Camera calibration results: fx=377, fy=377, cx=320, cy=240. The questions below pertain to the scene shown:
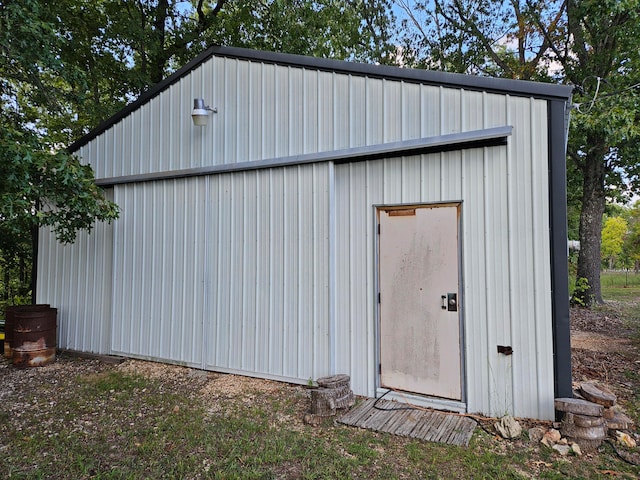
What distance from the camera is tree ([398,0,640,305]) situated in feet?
23.5

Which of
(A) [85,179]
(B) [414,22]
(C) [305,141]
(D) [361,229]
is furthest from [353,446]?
(B) [414,22]

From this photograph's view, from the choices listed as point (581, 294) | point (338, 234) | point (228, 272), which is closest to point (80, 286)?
point (228, 272)

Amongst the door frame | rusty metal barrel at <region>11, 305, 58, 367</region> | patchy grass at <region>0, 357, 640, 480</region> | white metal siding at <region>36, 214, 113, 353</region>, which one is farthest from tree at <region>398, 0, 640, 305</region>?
rusty metal barrel at <region>11, 305, 58, 367</region>

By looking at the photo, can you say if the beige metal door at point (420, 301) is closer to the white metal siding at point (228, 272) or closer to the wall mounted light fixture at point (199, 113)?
the white metal siding at point (228, 272)

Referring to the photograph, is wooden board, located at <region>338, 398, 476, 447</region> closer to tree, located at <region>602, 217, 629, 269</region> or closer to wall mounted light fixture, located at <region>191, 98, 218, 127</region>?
wall mounted light fixture, located at <region>191, 98, 218, 127</region>

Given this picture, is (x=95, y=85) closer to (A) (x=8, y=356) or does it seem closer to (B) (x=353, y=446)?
(A) (x=8, y=356)

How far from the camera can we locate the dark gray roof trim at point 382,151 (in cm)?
336

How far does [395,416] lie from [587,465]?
1.41 metres

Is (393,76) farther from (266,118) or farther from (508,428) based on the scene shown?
(508,428)

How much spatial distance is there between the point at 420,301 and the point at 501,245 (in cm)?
90

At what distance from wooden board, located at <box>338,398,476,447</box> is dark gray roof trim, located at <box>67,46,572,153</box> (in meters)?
2.87

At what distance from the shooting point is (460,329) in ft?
11.4

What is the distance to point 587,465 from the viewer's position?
258 cm

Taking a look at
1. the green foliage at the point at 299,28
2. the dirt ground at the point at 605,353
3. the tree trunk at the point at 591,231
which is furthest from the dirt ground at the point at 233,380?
the green foliage at the point at 299,28
